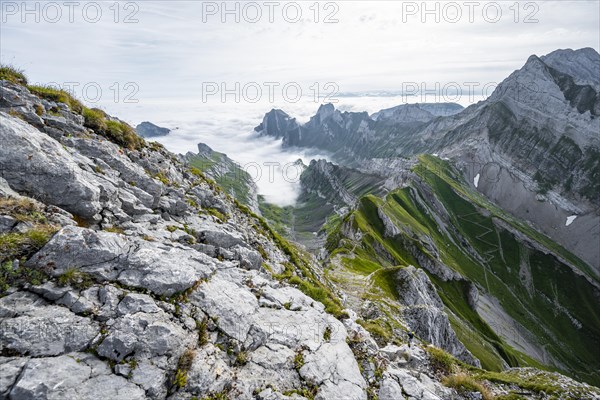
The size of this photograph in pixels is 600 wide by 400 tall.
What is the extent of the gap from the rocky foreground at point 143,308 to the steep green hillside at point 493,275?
60278mm

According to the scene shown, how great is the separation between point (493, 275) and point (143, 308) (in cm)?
20223

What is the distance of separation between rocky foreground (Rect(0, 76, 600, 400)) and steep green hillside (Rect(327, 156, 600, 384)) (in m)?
60.3

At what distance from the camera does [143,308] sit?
11766mm

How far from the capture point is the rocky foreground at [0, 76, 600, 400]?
9.91m

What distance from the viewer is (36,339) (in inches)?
379

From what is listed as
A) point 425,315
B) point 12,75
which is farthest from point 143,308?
point 425,315

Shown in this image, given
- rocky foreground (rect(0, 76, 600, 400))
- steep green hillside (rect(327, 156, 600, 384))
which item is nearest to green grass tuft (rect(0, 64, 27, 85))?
rocky foreground (rect(0, 76, 600, 400))

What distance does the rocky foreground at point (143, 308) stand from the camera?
9.91 meters

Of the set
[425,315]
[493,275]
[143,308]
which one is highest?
[143,308]

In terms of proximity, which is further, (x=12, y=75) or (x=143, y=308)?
(x=12, y=75)

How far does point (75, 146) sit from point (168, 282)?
1338 centimetres

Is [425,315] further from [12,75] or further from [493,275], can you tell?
[493,275]

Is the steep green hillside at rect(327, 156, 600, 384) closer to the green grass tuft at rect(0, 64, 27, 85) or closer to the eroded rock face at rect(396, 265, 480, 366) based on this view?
the eroded rock face at rect(396, 265, 480, 366)

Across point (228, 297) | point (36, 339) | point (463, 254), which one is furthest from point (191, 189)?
point (463, 254)
